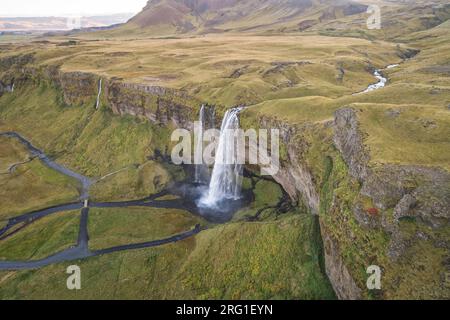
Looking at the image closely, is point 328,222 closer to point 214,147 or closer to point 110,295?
point 110,295

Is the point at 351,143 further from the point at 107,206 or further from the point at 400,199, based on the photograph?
the point at 107,206

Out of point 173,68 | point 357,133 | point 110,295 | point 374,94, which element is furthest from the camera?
point 173,68

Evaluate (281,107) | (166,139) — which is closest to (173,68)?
(166,139)

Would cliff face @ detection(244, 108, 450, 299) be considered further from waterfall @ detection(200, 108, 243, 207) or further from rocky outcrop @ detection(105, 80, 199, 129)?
rocky outcrop @ detection(105, 80, 199, 129)

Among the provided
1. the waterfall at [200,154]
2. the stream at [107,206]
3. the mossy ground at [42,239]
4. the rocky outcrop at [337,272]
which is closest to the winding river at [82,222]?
the stream at [107,206]

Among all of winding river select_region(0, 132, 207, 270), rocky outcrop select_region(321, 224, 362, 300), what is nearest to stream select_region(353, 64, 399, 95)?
winding river select_region(0, 132, 207, 270)

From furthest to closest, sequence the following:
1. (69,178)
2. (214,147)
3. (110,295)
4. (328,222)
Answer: (69,178) < (214,147) < (110,295) < (328,222)
